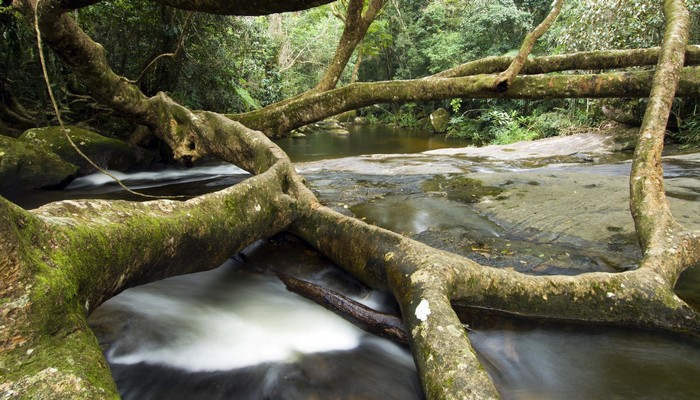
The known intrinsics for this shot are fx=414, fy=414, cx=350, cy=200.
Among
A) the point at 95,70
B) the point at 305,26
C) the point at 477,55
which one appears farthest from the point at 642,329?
the point at 305,26

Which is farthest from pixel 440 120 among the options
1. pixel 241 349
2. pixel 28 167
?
pixel 241 349

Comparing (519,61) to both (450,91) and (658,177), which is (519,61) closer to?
(450,91)

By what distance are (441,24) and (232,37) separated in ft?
66.2

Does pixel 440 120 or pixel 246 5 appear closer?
pixel 246 5

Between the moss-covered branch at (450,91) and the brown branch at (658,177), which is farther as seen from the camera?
the moss-covered branch at (450,91)

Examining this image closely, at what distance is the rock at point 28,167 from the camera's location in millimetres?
5559

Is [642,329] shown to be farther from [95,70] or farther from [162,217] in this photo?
[95,70]

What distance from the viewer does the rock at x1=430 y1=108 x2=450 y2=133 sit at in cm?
2374

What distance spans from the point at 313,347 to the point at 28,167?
17.7 ft

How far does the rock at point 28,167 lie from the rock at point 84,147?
353 millimetres

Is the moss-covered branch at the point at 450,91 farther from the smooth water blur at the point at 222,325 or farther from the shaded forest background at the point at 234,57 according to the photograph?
A: the smooth water blur at the point at 222,325

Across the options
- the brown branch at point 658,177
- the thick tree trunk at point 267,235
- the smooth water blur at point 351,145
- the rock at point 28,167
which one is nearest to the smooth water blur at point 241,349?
the thick tree trunk at point 267,235

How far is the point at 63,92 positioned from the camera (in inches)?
320

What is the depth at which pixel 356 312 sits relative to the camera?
2.84 m
